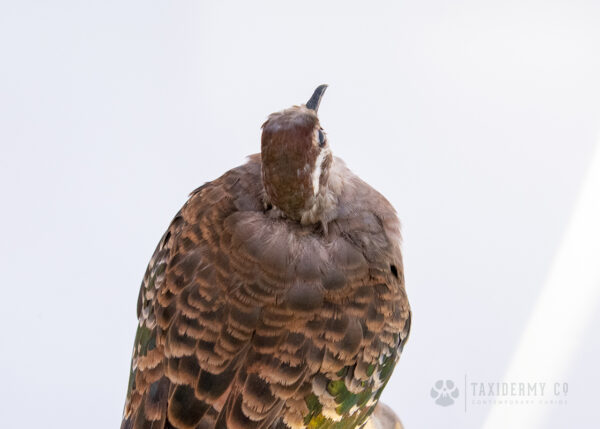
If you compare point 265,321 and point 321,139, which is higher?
point 321,139

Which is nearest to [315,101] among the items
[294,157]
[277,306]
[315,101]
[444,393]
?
[315,101]

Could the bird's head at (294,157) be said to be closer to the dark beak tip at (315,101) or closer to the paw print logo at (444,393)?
the dark beak tip at (315,101)

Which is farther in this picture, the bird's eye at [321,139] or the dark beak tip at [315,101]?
the dark beak tip at [315,101]

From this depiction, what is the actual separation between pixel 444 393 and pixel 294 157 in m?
2.03

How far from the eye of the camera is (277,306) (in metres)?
2.03

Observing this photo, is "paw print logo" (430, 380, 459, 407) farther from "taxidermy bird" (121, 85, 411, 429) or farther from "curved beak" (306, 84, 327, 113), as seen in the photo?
"curved beak" (306, 84, 327, 113)

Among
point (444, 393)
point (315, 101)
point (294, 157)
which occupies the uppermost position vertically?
point (315, 101)

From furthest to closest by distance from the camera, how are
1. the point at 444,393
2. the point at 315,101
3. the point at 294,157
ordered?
the point at 444,393, the point at 315,101, the point at 294,157

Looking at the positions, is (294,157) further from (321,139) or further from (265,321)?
(265,321)

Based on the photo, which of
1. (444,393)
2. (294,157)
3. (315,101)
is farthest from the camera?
(444,393)

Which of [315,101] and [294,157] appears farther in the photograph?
[315,101]

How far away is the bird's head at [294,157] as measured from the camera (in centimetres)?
196

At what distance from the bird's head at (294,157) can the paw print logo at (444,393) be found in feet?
6.07

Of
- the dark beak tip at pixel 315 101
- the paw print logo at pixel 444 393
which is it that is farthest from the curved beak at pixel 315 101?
the paw print logo at pixel 444 393
